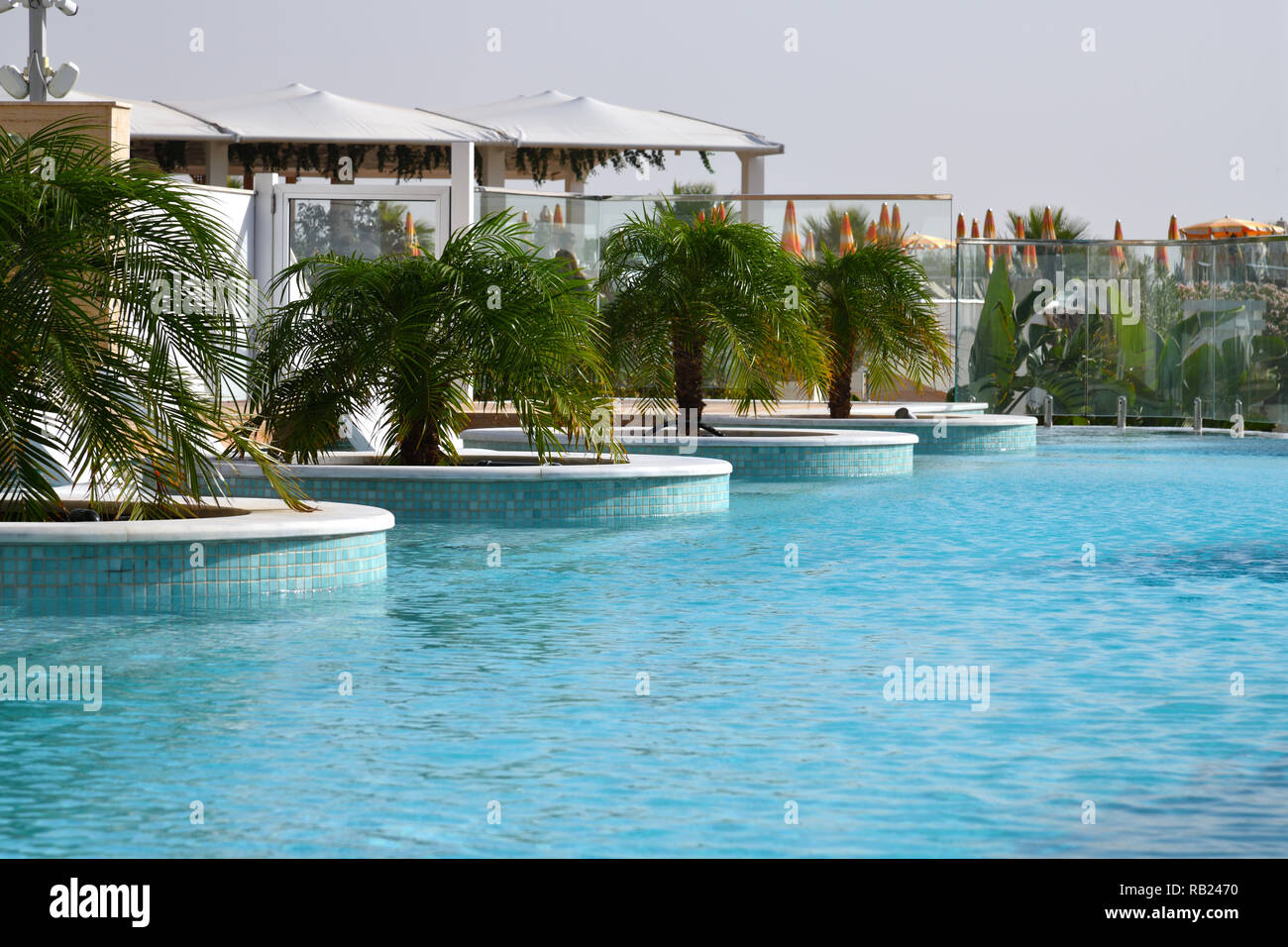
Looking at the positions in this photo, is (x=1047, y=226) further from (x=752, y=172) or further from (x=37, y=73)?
(x=37, y=73)

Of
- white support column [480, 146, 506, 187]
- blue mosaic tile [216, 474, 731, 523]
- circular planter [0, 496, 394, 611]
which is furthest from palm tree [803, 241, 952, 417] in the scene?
white support column [480, 146, 506, 187]

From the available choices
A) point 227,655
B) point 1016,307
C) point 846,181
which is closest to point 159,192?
Result: point 227,655

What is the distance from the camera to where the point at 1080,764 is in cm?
539

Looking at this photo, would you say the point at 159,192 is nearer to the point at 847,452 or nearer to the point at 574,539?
the point at 574,539

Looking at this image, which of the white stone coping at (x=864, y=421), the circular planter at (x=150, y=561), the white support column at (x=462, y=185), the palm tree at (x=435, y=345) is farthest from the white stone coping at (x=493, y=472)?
the white support column at (x=462, y=185)

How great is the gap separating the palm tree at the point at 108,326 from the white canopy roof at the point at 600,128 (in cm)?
2057

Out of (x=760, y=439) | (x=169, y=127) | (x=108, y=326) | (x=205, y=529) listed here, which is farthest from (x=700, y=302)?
(x=169, y=127)

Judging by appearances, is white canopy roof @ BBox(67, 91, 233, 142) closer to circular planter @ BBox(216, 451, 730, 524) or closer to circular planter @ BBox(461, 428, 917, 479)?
circular planter @ BBox(461, 428, 917, 479)

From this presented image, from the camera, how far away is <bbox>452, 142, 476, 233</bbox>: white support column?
20891mm

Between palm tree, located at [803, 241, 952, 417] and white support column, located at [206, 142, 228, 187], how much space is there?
12852 millimetres

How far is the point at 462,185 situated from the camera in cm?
2091

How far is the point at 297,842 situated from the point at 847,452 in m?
12.5

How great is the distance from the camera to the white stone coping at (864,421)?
19109mm

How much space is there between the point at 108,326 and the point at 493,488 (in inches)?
161
